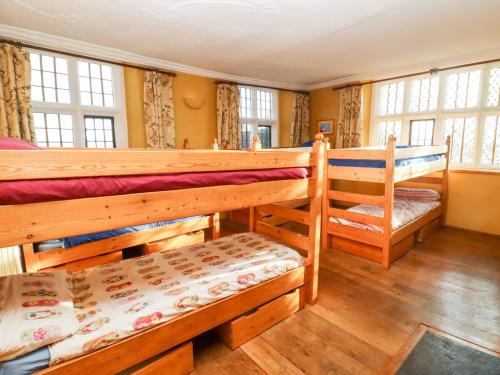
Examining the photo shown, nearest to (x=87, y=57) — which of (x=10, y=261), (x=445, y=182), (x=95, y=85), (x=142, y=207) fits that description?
(x=95, y=85)

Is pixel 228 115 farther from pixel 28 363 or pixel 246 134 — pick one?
pixel 28 363

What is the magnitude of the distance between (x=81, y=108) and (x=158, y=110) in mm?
955

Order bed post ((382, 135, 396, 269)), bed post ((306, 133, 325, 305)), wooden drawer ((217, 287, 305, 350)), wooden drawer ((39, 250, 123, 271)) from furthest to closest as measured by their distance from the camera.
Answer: bed post ((382, 135, 396, 269))
wooden drawer ((39, 250, 123, 271))
bed post ((306, 133, 325, 305))
wooden drawer ((217, 287, 305, 350))

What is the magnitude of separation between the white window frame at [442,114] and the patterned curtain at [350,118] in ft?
1.06

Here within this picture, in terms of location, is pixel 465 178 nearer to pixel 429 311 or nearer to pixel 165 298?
pixel 429 311

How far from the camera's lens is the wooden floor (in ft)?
5.00

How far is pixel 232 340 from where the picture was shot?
1.60m

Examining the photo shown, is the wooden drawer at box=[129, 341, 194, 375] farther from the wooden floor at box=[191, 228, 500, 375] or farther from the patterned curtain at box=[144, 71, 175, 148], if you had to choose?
the patterned curtain at box=[144, 71, 175, 148]

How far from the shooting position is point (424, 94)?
432cm

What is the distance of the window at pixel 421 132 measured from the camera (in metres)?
4.33

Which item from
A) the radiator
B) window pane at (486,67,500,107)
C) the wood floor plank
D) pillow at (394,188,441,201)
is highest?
window pane at (486,67,500,107)

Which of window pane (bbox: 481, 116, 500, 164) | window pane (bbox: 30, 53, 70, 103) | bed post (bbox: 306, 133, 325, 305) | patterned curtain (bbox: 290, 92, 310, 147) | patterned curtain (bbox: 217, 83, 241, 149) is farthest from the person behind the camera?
patterned curtain (bbox: 290, 92, 310, 147)

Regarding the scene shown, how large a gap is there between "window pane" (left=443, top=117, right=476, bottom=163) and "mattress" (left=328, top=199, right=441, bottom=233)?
919mm

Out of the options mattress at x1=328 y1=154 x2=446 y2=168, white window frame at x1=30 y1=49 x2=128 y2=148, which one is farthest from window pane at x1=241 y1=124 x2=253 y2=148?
mattress at x1=328 y1=154 x2=446 y2=168
